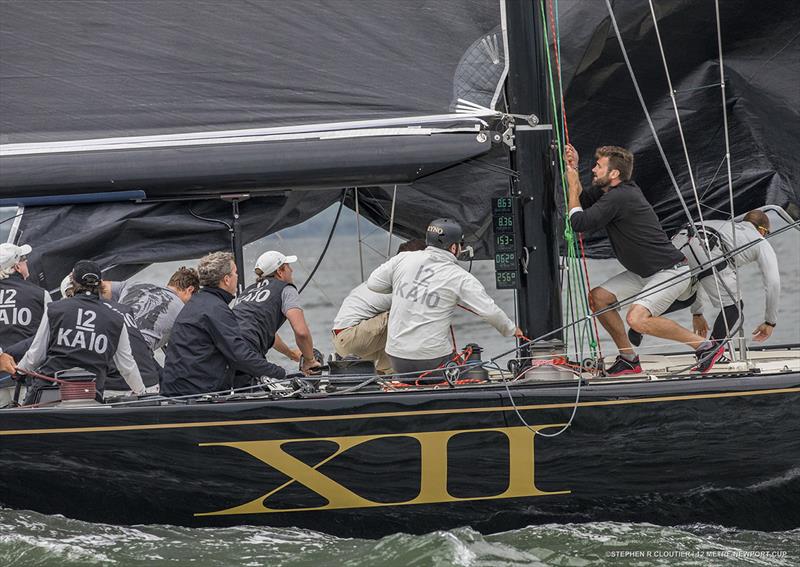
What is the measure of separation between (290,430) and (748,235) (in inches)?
120

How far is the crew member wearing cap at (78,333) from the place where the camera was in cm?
596

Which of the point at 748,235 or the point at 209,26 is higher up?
the point at 209,26

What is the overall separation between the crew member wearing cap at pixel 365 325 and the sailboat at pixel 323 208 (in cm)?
57

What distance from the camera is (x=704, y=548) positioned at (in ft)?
18.2

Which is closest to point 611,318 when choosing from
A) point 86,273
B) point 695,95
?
point 695,95

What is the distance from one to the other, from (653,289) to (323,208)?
1844 millimetres

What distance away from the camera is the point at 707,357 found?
5.88 metres

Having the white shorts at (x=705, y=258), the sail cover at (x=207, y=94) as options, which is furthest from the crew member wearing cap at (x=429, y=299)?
the white shorts at (x=705, y=258)

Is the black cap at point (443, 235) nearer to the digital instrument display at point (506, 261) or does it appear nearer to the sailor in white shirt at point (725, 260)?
the digital instrument display at point (506, 261)

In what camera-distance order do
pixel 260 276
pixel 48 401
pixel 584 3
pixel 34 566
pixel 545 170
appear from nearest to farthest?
pixel 34 566, pixel 48 401, pixel 545 170, pixel 260 276, pixel 584 3

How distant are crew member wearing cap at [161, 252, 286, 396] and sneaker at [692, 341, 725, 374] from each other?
1931mm

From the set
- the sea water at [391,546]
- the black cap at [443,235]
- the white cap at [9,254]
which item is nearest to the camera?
the sea water at [391,546]

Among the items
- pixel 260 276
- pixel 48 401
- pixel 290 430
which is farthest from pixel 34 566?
pixel 260 276

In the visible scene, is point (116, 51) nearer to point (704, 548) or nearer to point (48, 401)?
point (48, 401)
